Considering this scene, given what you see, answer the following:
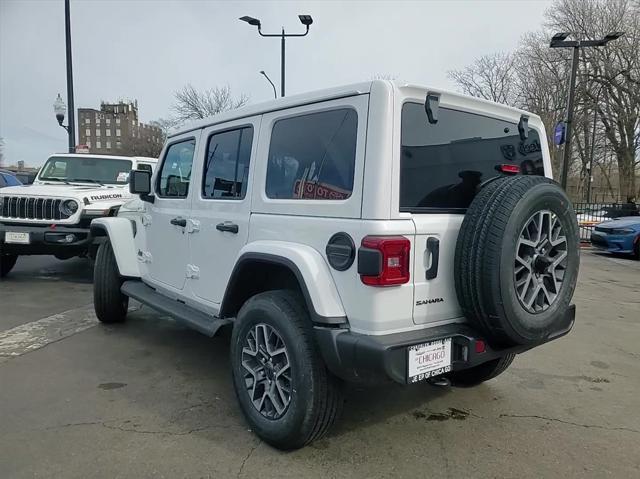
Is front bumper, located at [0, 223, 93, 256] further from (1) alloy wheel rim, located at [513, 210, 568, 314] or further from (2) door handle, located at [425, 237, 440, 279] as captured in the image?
(1) alloy wheel rim, located at [513, 210, 568, 314]

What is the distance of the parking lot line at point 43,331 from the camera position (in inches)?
185

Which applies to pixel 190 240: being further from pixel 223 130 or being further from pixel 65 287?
pixel 65 287

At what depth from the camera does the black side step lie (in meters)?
3.52

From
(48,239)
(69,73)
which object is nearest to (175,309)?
(48,239)

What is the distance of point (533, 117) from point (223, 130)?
7.24 feet

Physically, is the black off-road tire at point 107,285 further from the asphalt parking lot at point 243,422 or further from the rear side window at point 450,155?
the rear side window at point 450,155

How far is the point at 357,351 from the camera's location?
2465 mm

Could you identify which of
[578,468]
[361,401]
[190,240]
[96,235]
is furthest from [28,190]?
[578,468]

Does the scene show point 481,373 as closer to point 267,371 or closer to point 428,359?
point 428,359

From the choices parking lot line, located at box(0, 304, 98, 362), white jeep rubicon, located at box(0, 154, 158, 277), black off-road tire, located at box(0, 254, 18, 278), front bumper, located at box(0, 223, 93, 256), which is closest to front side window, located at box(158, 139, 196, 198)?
parking lot line, located at box(0, 304, 98, 362)

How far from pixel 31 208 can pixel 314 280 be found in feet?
21.1

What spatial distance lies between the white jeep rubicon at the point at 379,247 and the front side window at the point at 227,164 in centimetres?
3

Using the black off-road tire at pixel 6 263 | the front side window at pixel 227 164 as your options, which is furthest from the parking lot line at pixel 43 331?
the black off-road tire at pixel 6 263

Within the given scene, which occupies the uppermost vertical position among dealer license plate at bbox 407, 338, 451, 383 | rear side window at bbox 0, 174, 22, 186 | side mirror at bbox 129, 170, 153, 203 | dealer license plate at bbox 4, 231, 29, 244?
rear side window at bbox 0, 174, 22, 186
